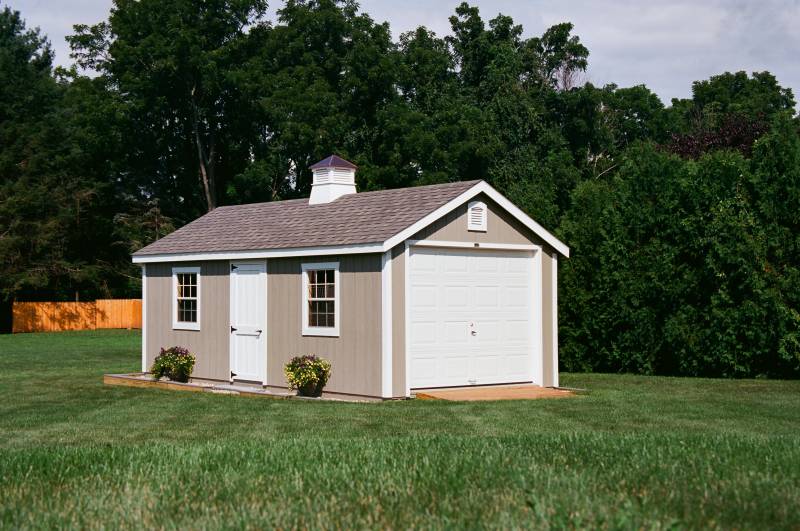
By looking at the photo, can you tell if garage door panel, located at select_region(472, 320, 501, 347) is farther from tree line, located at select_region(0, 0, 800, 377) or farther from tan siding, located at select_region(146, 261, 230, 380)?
tree line, located at select_region(0, 0, 800, 377)

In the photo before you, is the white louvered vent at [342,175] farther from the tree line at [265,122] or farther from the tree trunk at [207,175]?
the tree trunk at [207,175]

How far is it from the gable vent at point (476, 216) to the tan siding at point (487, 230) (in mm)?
75

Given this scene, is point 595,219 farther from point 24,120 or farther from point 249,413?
point 24,120

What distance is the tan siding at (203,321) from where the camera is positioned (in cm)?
2088

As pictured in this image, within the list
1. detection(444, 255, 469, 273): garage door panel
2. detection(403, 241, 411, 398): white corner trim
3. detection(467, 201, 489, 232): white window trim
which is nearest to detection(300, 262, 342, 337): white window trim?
detection(403, 241, 411, 398): white corner trim

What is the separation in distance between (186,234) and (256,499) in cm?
1608

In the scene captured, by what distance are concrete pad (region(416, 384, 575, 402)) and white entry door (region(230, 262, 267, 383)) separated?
3.62m

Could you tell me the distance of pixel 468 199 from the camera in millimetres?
18750

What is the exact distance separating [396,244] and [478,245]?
2099 mm

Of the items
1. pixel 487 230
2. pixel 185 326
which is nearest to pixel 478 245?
pixel 487 230

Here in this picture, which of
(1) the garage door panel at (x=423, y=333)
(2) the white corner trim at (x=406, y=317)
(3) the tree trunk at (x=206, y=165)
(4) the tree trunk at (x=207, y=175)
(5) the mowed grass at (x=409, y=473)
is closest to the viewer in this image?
(5) the mowed grass at (x=409, y=473)

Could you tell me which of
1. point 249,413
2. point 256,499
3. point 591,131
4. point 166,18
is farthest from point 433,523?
point 591,131

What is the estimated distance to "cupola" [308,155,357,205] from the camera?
21.6 meters

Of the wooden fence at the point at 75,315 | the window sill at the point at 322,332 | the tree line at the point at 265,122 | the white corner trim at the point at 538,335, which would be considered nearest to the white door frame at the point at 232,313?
the window sill at the point at 322,332
